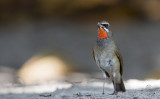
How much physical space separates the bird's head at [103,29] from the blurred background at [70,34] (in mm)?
5648

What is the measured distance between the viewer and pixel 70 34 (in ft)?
58.4

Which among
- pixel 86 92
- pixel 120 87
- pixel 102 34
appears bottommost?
pixel 86 92

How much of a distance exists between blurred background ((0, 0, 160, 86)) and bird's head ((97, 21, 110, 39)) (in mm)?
5648

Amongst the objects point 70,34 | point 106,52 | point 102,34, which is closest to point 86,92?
point 106,52

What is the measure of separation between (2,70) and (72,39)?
4.00 m

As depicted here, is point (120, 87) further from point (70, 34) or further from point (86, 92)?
point (70, 34)

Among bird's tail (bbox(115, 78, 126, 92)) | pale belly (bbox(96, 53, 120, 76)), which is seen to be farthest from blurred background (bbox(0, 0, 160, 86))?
pale belly (bbox(96, 53, 120, 76))

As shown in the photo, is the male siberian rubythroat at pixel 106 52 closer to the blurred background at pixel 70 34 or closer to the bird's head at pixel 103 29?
the bird's head at pixel 103 29

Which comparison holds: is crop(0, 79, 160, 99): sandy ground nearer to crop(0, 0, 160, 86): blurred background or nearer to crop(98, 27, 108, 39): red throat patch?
crop(98, 27, 108, 39): red throat patch

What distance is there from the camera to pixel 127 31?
17.5 m

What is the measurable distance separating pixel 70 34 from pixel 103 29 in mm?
10577

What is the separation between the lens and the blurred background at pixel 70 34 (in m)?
13.9

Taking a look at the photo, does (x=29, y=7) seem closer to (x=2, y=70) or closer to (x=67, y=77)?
(x=2, y=70)

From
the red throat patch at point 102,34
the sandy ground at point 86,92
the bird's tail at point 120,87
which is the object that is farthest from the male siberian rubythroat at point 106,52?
the sandy ground at point 86,92
